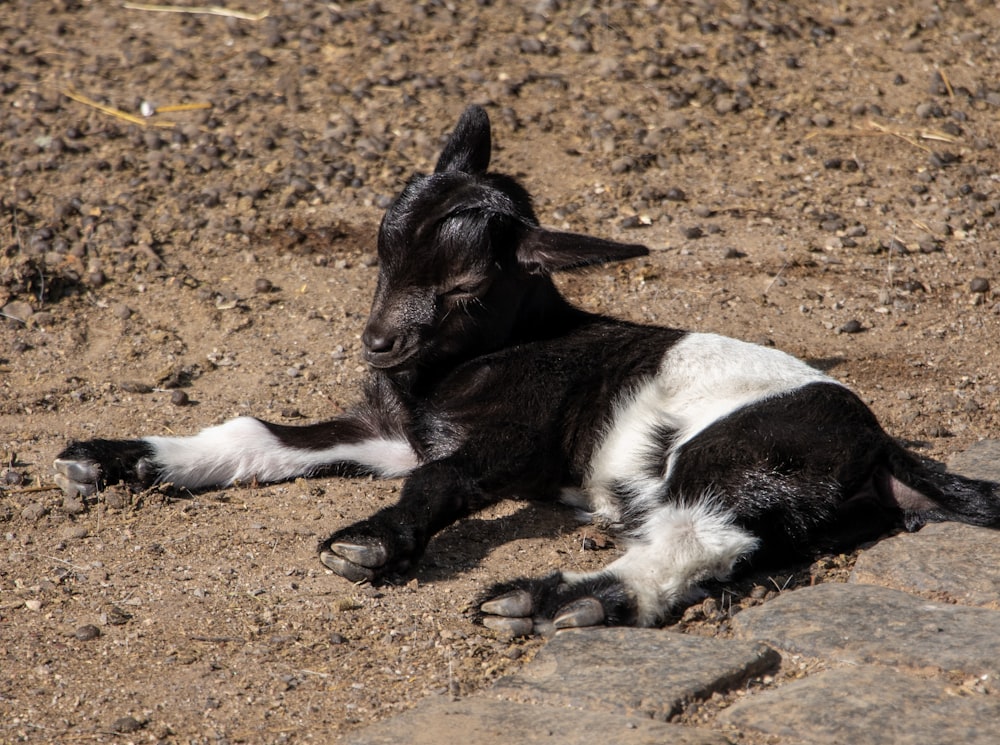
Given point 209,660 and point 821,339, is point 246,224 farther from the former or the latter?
point 209,660

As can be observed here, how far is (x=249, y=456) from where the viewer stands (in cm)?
499

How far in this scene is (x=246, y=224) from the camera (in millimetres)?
7121

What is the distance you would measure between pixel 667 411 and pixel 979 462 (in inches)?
56.3

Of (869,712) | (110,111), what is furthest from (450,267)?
(110,111)

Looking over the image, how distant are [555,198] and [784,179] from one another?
1.53m

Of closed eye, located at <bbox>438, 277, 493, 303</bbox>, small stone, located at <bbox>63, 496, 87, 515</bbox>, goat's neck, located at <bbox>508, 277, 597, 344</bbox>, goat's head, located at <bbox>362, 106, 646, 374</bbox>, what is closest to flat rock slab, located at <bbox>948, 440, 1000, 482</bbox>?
goat's neck, located at <bbox>508, 277, 597, 344</bbox>

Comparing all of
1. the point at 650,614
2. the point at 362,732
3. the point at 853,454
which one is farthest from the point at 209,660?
the point at 853,454

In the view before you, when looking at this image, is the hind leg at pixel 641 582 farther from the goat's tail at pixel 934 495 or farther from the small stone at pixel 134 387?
the small stone at pixel 134 387

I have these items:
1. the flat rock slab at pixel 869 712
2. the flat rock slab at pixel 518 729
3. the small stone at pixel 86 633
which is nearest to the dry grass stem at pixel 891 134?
the flat rock slab at pixel 869 712

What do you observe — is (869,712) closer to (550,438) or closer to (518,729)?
(518,729)

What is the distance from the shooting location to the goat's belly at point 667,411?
4.61 meters

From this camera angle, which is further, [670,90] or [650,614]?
[670,90]

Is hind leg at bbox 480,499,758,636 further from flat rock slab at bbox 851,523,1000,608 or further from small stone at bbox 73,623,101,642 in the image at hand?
small stone at bbox 73,623,101,642

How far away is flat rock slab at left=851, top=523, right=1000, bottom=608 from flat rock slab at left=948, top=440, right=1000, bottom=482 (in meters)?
0.58
